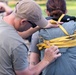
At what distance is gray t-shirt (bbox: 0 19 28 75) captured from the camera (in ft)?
7.55

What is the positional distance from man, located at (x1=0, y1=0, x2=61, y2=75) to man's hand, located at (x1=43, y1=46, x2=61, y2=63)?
0.22m

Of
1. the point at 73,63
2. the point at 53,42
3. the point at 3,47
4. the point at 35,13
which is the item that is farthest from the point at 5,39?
the point at 73,63

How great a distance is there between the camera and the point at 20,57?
233 cm

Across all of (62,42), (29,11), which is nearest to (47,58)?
(62,42)

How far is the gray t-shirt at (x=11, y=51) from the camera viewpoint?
2.30 meters

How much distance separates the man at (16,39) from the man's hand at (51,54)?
0.22 meters

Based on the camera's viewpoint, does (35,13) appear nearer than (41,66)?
Yes

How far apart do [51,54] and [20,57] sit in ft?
1.19

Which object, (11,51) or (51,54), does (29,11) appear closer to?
(11,51)

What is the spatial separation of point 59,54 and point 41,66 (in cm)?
19

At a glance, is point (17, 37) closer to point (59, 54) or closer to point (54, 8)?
point (59, 54)

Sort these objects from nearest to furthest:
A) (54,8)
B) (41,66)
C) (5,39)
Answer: (5,39), (41,66), (54,8)

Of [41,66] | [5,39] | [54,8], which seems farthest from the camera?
[54,8]

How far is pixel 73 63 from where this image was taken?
264 centimetres
